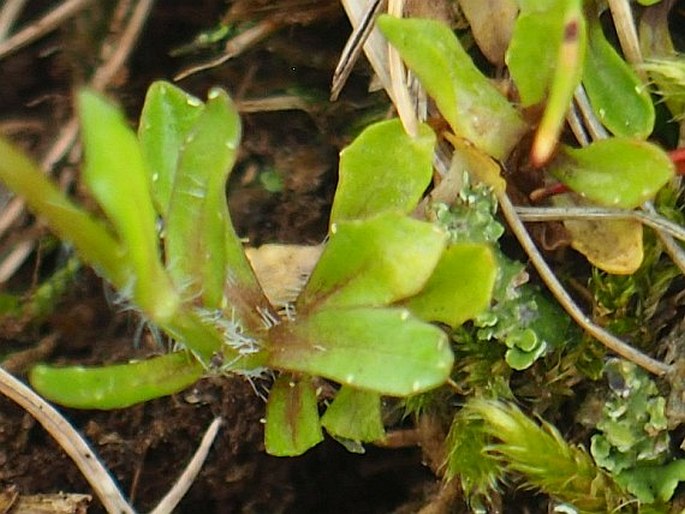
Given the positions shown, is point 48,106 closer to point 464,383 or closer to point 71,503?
point 71,503

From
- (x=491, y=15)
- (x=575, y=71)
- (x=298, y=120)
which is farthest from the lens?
(x=298, y=120)

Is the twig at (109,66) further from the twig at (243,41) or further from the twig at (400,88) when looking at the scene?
the twig at (400,88)

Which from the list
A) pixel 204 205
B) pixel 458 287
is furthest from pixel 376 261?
pixel 204 205

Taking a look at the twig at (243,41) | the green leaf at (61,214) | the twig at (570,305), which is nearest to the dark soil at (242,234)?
the twig at (243,41)

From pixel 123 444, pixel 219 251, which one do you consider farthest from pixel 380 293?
pixel 123 444

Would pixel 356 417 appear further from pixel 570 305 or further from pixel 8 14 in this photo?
pixel 8 14

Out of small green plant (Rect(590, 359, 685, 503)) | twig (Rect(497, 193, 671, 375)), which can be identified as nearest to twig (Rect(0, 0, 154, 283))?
twig (Rect(497, 193, 671, 375))

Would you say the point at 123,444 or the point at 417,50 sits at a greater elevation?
the point at 417,50
